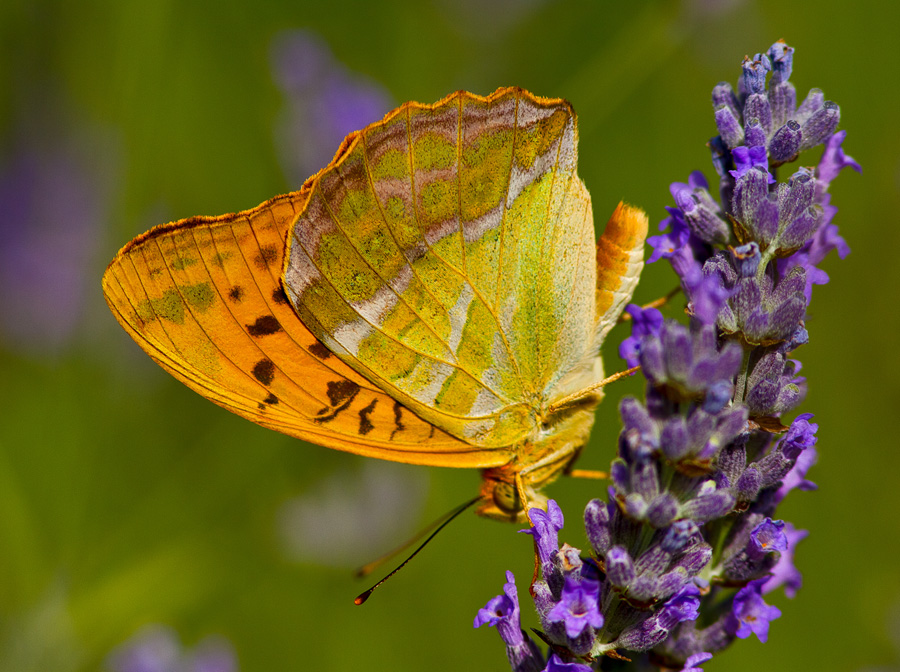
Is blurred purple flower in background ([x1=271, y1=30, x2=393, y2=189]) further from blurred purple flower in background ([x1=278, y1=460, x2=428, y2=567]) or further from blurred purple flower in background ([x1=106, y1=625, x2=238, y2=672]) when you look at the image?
blurred purple flower in background ([x1=106, y1=625, x2=238, y2=672])

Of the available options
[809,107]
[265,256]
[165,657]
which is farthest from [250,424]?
[809,107]

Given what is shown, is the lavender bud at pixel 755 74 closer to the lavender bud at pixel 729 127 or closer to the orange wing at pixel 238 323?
the lavender bud at pixel 729 127

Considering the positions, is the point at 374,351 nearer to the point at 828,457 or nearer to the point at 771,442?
the point at 771,442

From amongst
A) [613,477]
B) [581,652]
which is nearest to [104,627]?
[581,652]

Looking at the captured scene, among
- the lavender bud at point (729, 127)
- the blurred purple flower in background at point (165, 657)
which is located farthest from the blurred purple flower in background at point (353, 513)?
the lavender bud at point (729, 127)

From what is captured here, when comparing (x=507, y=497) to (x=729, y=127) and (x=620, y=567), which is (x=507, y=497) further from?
(x=729, y=127)
